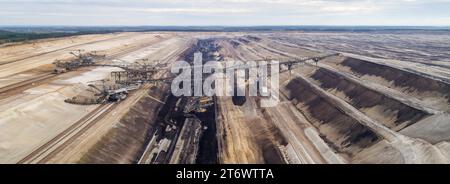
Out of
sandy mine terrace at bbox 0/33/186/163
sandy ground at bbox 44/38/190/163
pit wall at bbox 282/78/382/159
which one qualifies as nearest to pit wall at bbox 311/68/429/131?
pit wall at bbox 282/78/382/159

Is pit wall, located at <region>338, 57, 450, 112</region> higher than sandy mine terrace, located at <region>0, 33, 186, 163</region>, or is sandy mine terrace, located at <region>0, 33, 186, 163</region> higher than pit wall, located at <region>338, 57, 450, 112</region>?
pit wall, located at <region>338, 57, 450, 112</region>

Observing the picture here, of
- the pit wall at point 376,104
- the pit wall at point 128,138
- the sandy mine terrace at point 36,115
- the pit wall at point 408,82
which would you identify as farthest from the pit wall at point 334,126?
the sandy mine terrace at point 36,115

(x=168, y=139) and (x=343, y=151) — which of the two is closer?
(x=343, y=151)

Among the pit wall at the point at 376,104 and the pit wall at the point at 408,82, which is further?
the pit wall at the point at 408,82

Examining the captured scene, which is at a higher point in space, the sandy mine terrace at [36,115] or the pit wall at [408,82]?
the pit wall at [408,82]

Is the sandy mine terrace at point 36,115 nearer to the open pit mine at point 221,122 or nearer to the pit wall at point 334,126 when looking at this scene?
the open pit mine at point 221,122

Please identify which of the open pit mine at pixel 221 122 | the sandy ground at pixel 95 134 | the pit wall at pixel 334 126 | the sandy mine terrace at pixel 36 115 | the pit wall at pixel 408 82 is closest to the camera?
the sandy ground at pixel 95 134

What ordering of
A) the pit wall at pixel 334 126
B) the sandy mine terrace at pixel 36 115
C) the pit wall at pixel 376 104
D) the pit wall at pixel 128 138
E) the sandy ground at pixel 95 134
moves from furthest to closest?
the pit wall at pixel 376 104
the pit wall at pixel 334 126
the sandy mine terrace at pixel 36 115
the pit wall at pixel 128 138
the sandy ground at pixel 95 134

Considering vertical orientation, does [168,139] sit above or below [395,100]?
below

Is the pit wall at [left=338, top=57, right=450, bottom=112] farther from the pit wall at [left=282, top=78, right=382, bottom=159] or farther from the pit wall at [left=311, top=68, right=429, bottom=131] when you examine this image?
the pit wall at [left=282, top=78, right=382, bottom=159]
